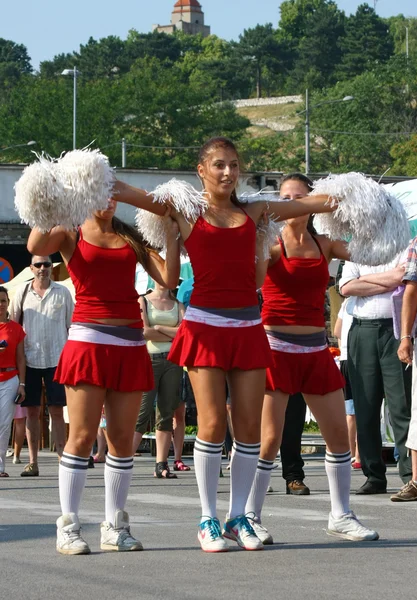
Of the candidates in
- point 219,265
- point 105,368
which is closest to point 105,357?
point 105,368

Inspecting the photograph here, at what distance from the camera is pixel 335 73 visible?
15675cm

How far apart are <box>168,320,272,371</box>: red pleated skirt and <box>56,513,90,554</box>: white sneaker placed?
37.9 inches

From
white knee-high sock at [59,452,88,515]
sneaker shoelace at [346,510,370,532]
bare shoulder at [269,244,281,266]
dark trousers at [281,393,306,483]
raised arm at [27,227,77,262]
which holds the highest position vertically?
raised arm at [27,227,77,262]

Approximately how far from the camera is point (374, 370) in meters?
9.75

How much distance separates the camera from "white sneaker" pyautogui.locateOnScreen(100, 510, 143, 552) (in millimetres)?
6762

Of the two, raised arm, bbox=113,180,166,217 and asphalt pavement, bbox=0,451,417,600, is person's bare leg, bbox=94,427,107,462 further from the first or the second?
raised arm, bbox=113,180,166,217

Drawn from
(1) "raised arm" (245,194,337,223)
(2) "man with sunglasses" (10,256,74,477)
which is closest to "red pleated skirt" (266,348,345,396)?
(1) "raised arm" (245,194,337,223)

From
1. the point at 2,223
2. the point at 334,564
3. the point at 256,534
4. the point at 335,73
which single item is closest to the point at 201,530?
the point at 256,534

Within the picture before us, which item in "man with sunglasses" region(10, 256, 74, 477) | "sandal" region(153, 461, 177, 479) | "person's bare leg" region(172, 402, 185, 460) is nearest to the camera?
"sandal" region(153, 461, 177, 479)

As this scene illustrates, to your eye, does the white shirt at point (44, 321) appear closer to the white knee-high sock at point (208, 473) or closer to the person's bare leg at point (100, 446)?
the person's bare leg at point (100, 446)

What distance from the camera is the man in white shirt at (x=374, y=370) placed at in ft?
31.5

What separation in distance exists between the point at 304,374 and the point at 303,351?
0.47 feet

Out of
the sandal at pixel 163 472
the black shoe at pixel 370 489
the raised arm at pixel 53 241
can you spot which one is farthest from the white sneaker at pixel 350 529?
the sandal at pixel 163 472

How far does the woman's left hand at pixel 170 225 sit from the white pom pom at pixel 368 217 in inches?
34.9
